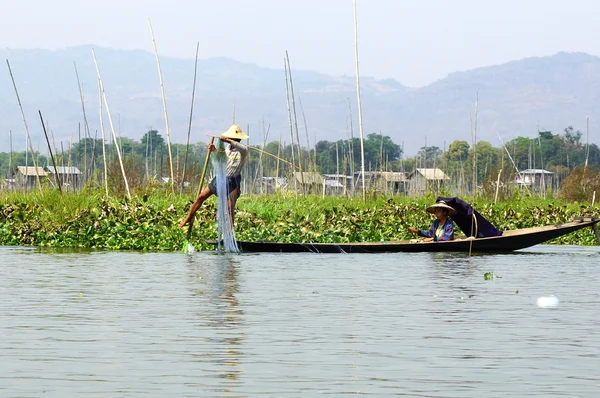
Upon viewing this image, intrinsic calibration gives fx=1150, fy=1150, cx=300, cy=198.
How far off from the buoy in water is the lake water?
12 cm

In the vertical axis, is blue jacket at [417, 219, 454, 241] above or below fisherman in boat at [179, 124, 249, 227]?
below

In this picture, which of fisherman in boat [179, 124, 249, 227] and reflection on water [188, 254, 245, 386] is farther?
fisherman in boat [179, 124, 249, 227]

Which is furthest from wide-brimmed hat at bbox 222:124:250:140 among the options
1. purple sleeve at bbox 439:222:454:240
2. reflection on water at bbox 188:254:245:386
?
purple sleeve at bbox 439:222:454:240

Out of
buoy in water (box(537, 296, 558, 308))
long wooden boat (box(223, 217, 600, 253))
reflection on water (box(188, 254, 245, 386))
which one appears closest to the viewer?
reflection on water (box(188, 254, 245, 386))

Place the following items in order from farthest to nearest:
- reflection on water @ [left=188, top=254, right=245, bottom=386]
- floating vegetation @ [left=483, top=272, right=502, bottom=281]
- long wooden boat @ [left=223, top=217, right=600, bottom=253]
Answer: long wooden boat @ [left=223, top=217, right=600, bottom=253] < floating vegetation @ [left=483, top=272, right=502, bottom=281] < reflection on water @ [left=188, top=254, right=245, bottom=386]

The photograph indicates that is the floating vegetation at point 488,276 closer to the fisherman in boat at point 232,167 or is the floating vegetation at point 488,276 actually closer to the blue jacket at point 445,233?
the blue jacket at point 445,233

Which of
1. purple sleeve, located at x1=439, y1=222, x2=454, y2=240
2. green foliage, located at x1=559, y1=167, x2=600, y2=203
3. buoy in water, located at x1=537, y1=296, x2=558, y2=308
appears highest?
green foliage, located at x1=559, y1=167, x2=600, y2=203

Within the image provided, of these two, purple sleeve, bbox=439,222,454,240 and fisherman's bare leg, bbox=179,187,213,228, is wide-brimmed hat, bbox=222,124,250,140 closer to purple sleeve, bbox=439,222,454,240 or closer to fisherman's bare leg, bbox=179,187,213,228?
fisherman's bare leg, bbox=179,187,213,228

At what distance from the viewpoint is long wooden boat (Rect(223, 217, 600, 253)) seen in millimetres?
13969

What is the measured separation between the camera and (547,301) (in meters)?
9.18

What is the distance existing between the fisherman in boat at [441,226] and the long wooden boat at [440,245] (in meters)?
0.13

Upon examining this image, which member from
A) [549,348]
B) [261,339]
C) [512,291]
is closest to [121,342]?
[261,339]

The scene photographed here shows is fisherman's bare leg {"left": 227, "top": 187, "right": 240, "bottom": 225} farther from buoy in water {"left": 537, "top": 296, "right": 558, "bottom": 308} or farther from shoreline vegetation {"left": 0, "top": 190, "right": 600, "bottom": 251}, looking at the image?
buoy in water {"left": 537, "top": 296, "right": 558, "bottom": 308}

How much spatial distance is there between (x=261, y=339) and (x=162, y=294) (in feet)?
8.92
